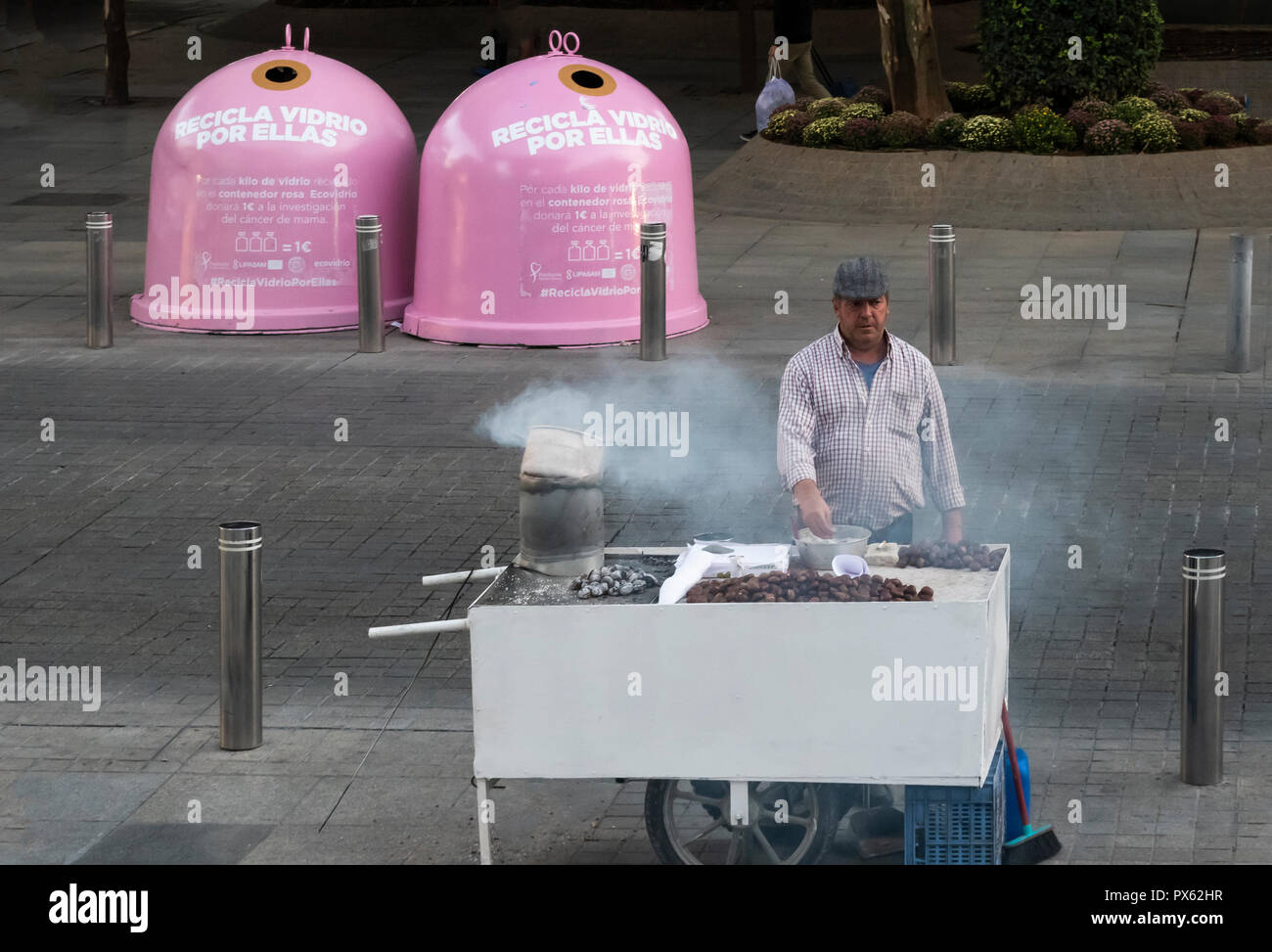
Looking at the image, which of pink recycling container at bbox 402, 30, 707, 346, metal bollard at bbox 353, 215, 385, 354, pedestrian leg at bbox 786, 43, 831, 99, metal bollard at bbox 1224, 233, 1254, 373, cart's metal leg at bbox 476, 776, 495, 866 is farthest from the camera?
pedestrian leg at bbox 786, 43, 831, 99

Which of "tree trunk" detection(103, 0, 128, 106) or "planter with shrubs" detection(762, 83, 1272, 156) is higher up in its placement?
"tree trunk" detection(103, 0, 128, 106)

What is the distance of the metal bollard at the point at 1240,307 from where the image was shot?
41.0 feet

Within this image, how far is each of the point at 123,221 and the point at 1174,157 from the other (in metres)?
9.99

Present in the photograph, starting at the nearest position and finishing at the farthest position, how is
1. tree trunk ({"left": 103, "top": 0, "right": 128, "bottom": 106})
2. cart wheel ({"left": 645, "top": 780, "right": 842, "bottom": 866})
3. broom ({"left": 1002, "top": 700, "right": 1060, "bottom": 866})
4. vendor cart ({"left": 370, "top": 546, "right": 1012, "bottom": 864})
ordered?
1. vendor cart ({"left": 370, "top": 546, "right": 1012, "bottom": 864})
2. cart wheel ({"left": 645, "top": 780, "right": 842, "bottom": 866})
3. broom ({"left": 1002, "top": 700, "right": 1060, "bottom": 866})
4. tree trunk ({"left": 103, "top": 0, "right": 128, "bottom": 106})

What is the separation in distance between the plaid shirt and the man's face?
10cm

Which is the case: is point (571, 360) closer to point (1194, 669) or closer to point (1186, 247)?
point (1186, 247)

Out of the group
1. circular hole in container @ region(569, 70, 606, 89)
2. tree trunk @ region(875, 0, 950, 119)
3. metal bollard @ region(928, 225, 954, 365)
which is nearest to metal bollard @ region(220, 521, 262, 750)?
metal bollard @ region(928, 225, 954, 365)

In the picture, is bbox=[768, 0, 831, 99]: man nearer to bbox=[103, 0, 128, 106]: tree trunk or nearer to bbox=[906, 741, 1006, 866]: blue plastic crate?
bbox=[103, 0, 128, 106]: tree trunk

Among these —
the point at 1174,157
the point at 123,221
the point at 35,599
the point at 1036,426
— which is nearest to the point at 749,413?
the point at 1036,426

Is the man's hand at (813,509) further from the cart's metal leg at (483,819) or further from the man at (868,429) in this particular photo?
the cart's metal leg at (483,819)

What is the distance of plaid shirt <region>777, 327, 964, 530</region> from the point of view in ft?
21.9

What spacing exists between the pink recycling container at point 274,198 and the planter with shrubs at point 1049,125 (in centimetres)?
586

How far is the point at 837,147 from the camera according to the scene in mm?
19234

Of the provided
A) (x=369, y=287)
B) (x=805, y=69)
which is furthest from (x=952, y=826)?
(x=805, y=69)
